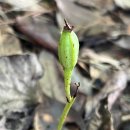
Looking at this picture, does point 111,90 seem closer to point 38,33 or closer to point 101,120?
point 101,120

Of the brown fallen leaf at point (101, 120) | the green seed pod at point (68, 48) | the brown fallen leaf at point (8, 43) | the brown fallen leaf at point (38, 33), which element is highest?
the green seed pod at point (68, 48)

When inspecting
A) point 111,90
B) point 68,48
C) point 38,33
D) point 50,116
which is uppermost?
point 68,48

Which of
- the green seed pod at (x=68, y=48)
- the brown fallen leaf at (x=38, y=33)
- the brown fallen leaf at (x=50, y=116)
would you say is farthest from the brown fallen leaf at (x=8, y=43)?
the green seed pod at (x=68, y=48)

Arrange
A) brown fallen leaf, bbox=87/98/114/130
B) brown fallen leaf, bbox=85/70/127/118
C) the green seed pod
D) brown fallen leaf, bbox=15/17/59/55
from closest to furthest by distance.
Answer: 1. the green seed pod
2. brown fallen leaf, bbox=87/98/114/130
3. brown fallen leaf, bbox=85/70/127/118
4. brown fallen leaf, bbox=15/17/59/55

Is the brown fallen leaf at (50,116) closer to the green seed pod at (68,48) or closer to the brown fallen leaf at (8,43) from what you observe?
the brown fallen leaf at (8,43)

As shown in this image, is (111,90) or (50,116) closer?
(50,116)

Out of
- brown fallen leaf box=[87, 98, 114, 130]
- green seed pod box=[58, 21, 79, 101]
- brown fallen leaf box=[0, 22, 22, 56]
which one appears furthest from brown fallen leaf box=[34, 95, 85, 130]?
green seed pod box=[58, 21, 79, 101]

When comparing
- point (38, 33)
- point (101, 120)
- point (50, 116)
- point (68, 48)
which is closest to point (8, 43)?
point (38, 33)

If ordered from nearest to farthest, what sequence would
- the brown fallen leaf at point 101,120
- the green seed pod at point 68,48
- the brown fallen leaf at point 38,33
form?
the green seed pod at point 68,48 → the brown fallen leaf at point 101,120 → the brown fallen leaf at point 38,33

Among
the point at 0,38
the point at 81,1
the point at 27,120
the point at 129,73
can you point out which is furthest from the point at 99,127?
the point at 81,1

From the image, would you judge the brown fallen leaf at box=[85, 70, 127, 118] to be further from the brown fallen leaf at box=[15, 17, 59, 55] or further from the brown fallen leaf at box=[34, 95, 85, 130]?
the brown fallen leaf at box=[15, 17, 59, 55]

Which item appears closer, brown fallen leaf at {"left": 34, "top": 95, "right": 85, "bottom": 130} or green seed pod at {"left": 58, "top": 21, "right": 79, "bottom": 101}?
green seed pod at {"left": 58, "top": 21, "right": 79, "bottom": 101}
